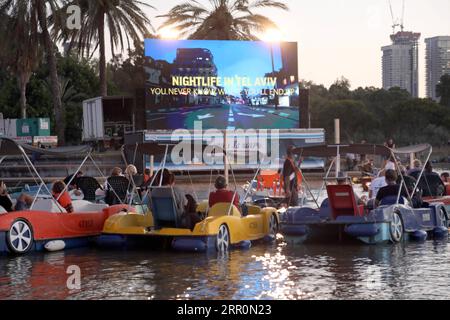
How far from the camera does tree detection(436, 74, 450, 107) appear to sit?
80688 mm

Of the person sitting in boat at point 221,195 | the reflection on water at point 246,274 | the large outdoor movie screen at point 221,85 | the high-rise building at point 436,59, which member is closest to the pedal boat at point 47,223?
the reflection on water at point 246,274

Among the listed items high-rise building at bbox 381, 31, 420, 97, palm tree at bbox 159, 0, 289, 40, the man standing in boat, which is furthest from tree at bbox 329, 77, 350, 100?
the man standing in boat

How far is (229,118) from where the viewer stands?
4575 cm

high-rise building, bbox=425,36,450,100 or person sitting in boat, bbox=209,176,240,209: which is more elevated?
high-rise building, bbox=425,36,450,100

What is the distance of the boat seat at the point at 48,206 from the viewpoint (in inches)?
603

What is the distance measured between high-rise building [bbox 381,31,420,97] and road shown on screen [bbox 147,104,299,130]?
42428 millimetres

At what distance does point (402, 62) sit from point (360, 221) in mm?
78677

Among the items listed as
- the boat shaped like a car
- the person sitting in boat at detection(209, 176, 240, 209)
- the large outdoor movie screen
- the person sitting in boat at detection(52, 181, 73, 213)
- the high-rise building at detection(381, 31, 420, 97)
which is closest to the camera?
the boat shaped like a car

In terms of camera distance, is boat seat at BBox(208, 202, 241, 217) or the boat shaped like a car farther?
boat seat at BBox(208, 202, 241, 217)

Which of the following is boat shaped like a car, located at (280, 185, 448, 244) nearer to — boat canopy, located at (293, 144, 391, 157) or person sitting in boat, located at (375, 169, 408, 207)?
person sitting in boat, located at (375, 169, 408, 207)

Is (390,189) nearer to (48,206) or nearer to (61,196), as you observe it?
(61,196)

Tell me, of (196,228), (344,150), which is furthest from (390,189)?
(196,228)
